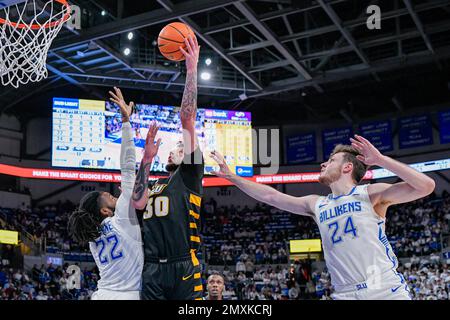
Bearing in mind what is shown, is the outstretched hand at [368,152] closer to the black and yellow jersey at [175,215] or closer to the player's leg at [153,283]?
the black and yellow jersey at [175,215]

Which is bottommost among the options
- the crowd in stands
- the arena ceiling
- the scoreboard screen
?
the crowd in stands

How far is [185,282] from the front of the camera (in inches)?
194

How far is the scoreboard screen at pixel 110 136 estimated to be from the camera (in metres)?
21.4

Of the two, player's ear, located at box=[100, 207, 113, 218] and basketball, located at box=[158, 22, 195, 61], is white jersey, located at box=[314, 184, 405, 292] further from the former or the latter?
basketball, located at box=[158, 22, 195, 61]

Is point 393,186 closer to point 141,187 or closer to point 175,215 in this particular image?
point 175,215

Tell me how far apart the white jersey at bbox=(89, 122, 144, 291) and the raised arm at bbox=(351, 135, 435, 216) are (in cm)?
192

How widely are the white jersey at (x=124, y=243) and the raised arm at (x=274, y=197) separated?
75 cm

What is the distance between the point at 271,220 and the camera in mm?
27672

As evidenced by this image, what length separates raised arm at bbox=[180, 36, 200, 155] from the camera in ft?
16.8

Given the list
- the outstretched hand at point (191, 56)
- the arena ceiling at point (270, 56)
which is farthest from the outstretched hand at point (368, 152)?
the arena ceiling at point (270, 56)

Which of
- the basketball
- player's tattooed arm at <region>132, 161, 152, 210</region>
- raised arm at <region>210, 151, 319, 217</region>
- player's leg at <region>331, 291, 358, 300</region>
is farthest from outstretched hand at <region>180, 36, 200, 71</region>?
player's leg at <region>331, 291, 358, 300</region>

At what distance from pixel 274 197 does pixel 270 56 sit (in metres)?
18.6
